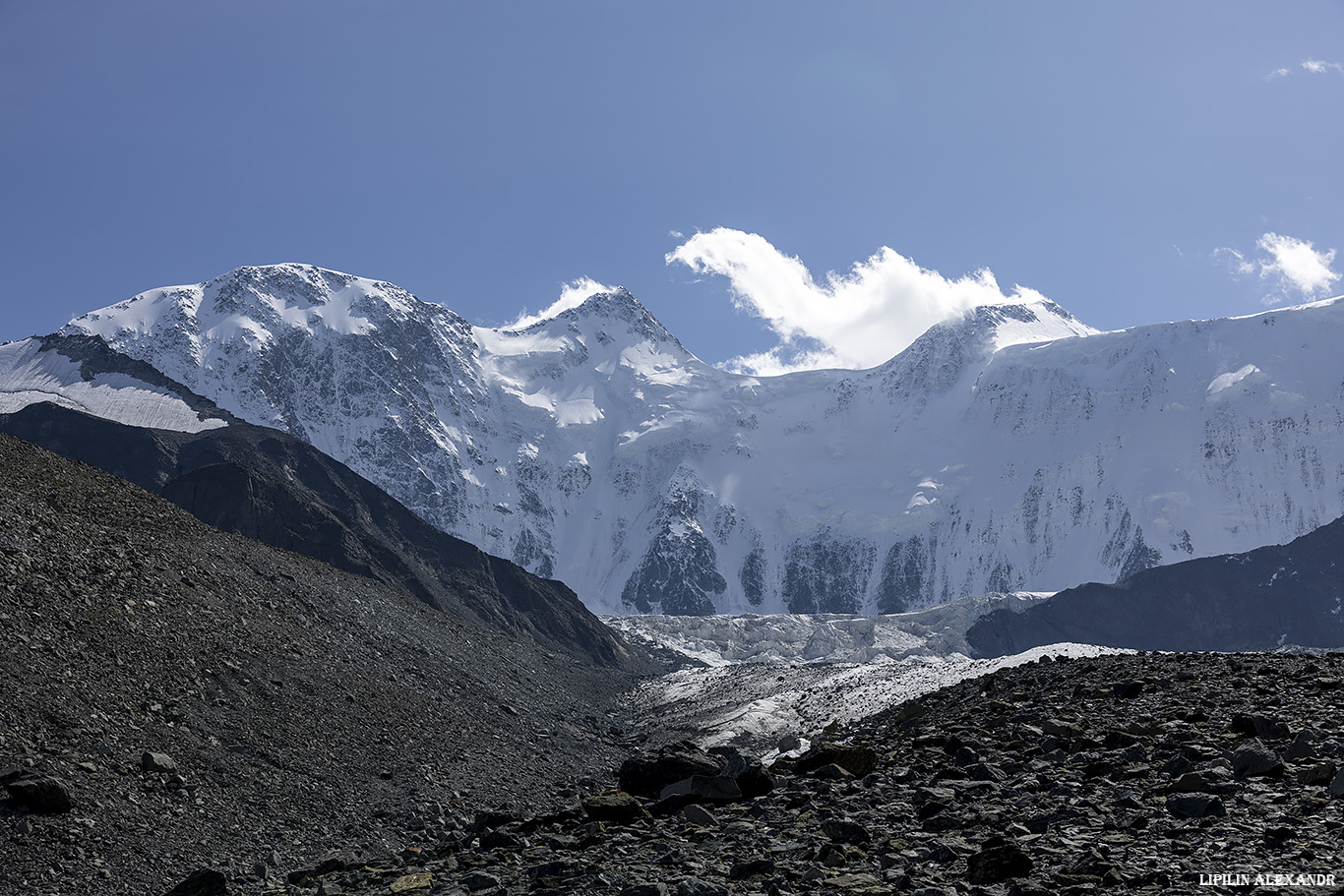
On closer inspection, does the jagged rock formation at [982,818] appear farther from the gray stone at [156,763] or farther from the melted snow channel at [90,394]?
the melted snow channel at [90,394]

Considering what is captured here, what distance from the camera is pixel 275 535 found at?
102 metres

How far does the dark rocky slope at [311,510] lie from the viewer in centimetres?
10350

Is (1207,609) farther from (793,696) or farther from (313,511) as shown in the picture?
(313,511)

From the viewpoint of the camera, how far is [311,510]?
356 ft

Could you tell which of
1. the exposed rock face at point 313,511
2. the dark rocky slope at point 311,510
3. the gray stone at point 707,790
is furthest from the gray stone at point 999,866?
the exposed rock face at point 313,511

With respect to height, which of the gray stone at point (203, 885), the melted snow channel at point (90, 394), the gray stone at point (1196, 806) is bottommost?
the gray stone at point (203, 885)

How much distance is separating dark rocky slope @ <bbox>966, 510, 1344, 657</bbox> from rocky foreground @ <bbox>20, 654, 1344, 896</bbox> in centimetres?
15771

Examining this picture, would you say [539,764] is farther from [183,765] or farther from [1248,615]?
[1248,615]

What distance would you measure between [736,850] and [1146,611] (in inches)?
7415

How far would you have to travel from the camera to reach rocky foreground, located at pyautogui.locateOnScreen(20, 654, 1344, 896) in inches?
431

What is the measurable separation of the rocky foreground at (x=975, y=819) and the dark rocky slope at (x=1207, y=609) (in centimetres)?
15771

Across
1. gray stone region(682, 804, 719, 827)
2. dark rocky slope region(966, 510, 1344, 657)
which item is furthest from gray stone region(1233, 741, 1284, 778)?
dark rocky slope region(966, 510, 1344, 657)

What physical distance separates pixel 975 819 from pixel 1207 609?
191 metres

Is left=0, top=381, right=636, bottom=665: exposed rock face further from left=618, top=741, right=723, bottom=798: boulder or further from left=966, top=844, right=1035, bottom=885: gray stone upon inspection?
left=966, top=844, right=1035, bottom=885: gray stone
